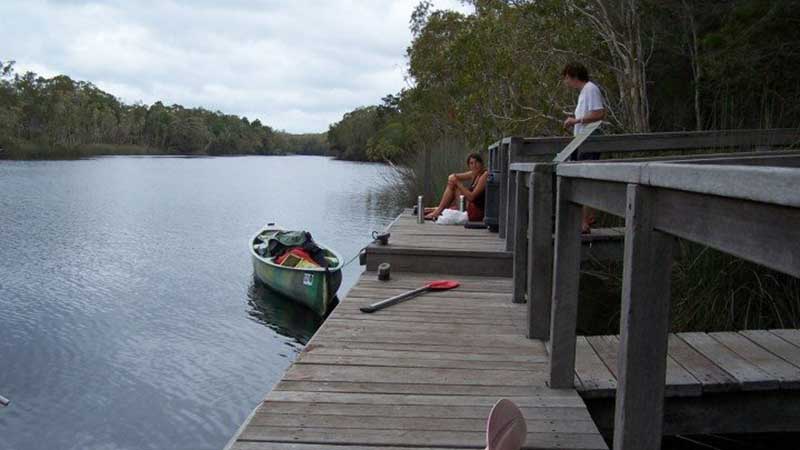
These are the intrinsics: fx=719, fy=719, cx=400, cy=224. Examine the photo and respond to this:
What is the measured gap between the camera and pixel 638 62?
904 cm

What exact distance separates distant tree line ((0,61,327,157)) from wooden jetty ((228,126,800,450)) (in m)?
75.4

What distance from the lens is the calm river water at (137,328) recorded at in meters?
6.74

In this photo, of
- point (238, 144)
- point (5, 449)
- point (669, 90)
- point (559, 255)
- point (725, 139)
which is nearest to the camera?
point (559, 255)

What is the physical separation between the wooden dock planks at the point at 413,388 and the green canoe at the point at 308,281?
538 centimetres

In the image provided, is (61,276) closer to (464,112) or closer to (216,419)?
(216,419)

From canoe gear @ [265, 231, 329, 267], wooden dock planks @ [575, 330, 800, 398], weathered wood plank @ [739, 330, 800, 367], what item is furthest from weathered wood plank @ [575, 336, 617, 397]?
canoe gear @ [265, 231, 329, 267]

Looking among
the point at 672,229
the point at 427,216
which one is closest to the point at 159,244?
the point at 427,216

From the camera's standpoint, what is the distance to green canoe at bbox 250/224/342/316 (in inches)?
391

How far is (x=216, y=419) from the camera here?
22.1 feet

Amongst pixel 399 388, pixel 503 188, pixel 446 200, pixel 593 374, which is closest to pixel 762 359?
pixel 593 374

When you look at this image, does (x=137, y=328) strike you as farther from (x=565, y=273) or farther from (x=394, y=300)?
(x=565, y=273)

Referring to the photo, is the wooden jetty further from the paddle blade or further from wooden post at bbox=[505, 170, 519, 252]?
wooden post at bbox=[505, 170, 519, 252]

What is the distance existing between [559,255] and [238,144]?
13490cm

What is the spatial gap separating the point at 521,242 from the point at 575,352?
1703 millimetres
